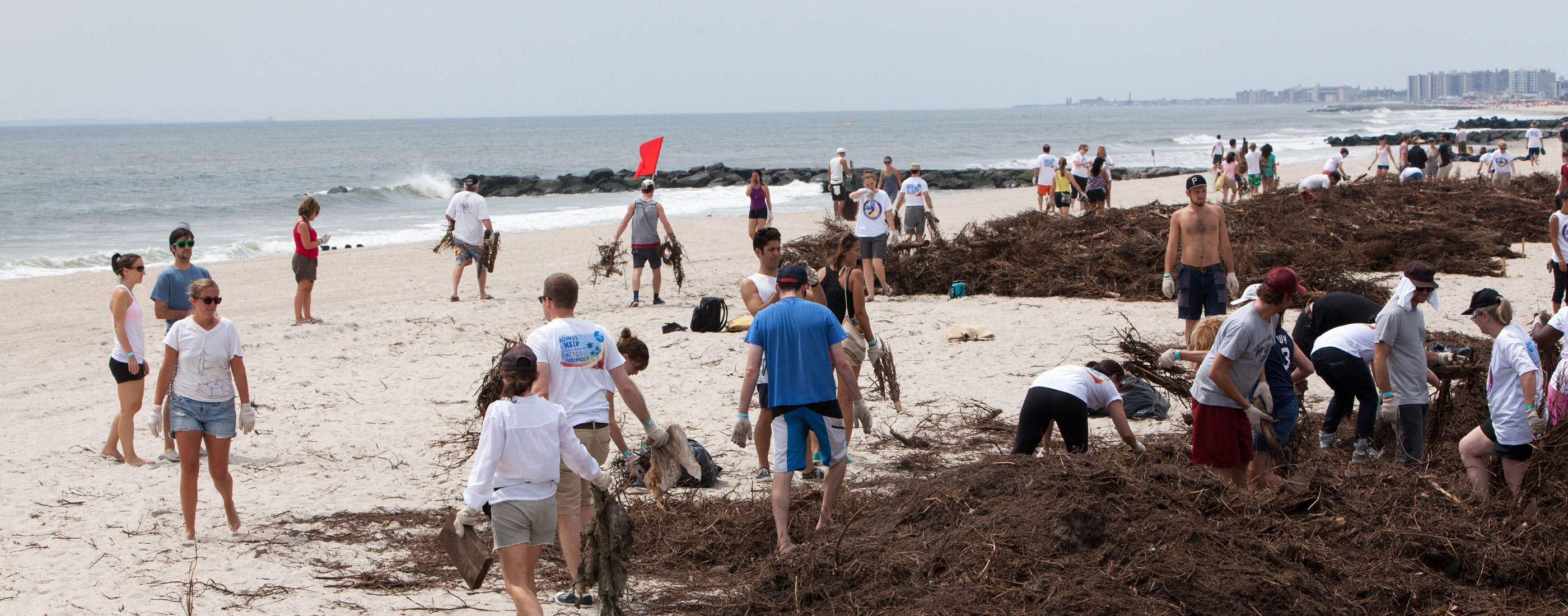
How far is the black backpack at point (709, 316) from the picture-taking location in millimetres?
10961

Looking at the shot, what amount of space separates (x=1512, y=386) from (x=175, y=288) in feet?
26.5

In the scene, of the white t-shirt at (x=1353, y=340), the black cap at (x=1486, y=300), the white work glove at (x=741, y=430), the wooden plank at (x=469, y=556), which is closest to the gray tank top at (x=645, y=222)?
the white work glove at (x=741, y=430)

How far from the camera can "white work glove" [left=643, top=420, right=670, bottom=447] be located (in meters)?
5.00

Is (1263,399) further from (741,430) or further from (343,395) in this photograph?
(343,395)

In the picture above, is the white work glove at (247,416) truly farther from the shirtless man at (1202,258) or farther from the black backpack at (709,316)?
the shirtless man at (1202,258)

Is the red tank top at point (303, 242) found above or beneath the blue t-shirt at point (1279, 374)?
above

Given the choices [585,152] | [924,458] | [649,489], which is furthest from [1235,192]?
[585,152]

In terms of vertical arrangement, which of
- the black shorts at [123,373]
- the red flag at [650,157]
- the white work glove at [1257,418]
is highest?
the red flag at [650,157]

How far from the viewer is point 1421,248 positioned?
13.2 m

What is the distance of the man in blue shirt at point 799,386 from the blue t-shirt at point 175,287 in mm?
4414

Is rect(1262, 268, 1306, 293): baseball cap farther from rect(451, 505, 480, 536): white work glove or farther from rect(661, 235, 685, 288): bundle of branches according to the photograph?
rect(661, 235, 685, 288): bundle of branches

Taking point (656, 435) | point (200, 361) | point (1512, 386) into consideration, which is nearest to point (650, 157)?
point (200, 361)

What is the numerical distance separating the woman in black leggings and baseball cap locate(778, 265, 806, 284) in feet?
4.36

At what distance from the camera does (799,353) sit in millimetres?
4977
